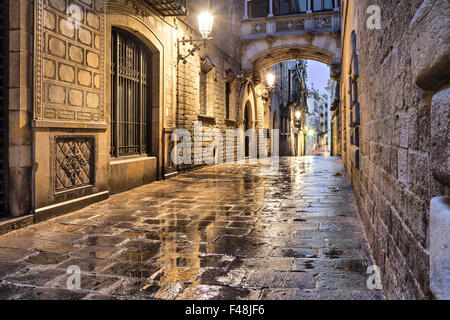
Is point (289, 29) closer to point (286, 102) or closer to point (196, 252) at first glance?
point (286, 102)

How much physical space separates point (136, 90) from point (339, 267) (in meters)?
6.73

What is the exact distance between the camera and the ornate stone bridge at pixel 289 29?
16.4m

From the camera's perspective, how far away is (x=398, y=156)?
6.52 ft

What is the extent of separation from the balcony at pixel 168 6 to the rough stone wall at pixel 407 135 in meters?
6.75

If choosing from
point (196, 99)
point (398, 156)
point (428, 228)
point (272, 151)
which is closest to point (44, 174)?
point (398, 156)

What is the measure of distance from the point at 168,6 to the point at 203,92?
445 cm

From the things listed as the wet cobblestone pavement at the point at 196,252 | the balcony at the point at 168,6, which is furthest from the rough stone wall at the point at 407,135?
the balcony at the point at 168,6

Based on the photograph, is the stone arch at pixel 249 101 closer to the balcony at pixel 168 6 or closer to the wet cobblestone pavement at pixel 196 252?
the balcony at pixel 168 6

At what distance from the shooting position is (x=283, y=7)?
680 inches

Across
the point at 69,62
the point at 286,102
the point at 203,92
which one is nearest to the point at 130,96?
the point at 69,62

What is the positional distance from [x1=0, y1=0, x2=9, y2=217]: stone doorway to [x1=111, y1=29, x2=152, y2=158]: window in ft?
9.54

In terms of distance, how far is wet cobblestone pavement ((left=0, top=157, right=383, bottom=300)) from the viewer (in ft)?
8.31

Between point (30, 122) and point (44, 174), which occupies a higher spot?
point (30, 122)
